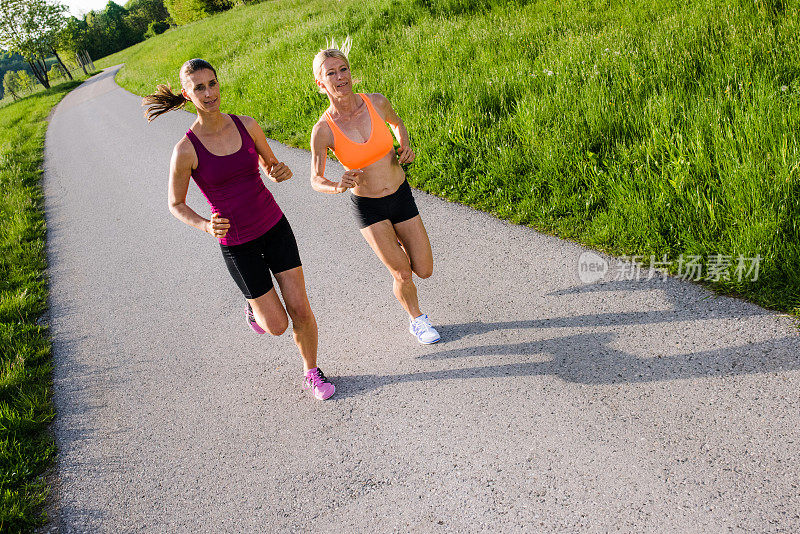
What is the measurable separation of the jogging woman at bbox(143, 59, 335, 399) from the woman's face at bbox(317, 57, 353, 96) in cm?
55

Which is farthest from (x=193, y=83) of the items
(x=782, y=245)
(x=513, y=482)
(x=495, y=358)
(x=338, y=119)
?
(x=782, y=245)

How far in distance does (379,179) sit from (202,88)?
1.25 m

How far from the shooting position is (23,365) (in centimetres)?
477

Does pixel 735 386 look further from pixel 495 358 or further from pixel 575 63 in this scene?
pixel 575 63

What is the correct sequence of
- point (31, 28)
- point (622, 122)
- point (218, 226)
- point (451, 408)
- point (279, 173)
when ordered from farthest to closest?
point (31, 28)
point (622, 122)
point (279, 173)
point (451, 408)
point (218, 226)

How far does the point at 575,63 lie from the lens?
7.09 metres

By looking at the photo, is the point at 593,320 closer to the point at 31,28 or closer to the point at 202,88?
the point at 202,88

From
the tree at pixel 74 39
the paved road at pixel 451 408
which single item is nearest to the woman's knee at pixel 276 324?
the paved road at pixel 451 408

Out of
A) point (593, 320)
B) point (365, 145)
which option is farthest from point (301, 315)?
point (593, 320)

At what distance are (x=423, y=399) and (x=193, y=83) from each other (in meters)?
2.41

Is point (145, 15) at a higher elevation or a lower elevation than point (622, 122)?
higher

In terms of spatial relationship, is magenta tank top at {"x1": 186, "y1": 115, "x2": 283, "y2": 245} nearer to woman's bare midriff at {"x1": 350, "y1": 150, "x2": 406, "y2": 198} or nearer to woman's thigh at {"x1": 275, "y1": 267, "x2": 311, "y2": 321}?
woman's thigh at {"x1": 275, "y1": 267, "x2": 311, "y2": 321}

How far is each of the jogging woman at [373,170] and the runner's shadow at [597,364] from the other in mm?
448

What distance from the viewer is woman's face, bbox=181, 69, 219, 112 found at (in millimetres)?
3260
